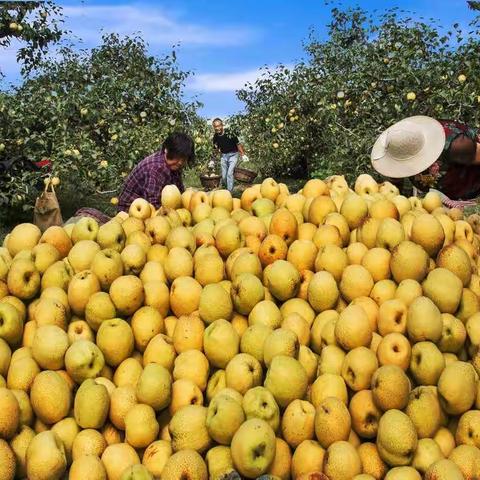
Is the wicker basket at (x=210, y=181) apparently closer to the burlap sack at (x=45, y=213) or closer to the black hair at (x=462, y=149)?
the burlap sack at (x=45, y=213)

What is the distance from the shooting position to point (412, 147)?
582 cm

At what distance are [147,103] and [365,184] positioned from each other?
12.4 metres

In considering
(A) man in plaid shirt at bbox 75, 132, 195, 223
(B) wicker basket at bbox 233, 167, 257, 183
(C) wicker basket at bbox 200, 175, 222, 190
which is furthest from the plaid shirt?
(B) wicker basket at bbox 233, 167, 257, 183

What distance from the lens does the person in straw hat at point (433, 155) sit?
19.0 ft

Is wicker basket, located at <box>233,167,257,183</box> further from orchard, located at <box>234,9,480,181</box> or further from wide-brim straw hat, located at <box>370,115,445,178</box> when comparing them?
wide-brim straw hat, located at <box>370,115,445,178</box>

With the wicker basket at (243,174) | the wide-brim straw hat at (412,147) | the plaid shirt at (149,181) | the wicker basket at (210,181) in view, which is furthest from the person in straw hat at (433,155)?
the wicker basket at (243,174)

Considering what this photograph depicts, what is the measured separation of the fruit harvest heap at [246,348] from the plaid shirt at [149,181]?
2487 mm

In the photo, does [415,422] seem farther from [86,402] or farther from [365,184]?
[365,184]

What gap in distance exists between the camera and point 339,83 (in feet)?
41.9

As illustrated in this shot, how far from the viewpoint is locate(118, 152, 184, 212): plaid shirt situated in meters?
5.92

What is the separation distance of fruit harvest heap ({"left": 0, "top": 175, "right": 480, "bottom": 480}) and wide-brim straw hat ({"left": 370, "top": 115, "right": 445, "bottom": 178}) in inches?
96.6

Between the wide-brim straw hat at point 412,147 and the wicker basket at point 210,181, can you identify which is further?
the wicker basket at point 210,181

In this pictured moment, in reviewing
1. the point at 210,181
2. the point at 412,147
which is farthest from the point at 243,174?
the point at 412,147

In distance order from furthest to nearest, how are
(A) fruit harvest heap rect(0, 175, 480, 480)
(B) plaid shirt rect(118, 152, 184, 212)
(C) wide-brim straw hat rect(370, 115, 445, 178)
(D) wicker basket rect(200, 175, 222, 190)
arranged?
(D) wicker basket rect(200, 175, 222, 190) < (B) plaid shirt rect(118, 152, 184, 212) < (C) wide-brim straw hat rect(370, 115, 445, 178) < (A) fruit harvest heap rect(0, 175, 480, 480)
